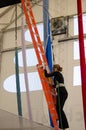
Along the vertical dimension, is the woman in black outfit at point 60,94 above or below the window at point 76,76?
above

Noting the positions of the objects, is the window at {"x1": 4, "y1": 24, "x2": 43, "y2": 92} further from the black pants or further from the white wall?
the black pants

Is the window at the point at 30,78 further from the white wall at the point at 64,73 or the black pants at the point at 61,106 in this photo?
the black pants at the point at 61,106

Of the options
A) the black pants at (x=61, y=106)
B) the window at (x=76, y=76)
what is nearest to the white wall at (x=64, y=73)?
the window at (x=76, y=76)

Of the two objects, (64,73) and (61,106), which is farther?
(64,73)

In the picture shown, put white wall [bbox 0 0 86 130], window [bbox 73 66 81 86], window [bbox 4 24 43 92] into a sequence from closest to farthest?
window [bbox 4 24 43 92], white wall [bbox 0 0 86 130], window [bbox 73 66 81 86]

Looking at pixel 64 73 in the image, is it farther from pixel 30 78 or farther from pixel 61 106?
pixel 61 106

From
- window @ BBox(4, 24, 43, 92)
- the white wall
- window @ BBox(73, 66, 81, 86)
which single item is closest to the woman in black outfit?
window @ BBox(4, 24, 43, 92)

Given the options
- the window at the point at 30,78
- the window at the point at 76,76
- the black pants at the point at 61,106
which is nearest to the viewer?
the black pants at the point at 61,106

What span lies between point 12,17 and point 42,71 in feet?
17.7

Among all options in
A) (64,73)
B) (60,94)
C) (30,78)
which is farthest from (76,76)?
(60,94)

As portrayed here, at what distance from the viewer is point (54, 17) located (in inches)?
331

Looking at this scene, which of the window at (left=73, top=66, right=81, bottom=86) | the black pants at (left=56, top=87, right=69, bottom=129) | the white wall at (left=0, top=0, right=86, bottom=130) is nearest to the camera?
the black pants at (left=56, top=87, right=69, bottom=129)

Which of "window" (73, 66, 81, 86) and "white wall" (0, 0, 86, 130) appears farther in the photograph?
"window" (73, 66, 81, 86)

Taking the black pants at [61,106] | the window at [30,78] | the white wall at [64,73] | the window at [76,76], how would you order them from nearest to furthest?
the black pants at [61,106], the window at [30,78], the white wall at [64,73], the window at [76,76]
